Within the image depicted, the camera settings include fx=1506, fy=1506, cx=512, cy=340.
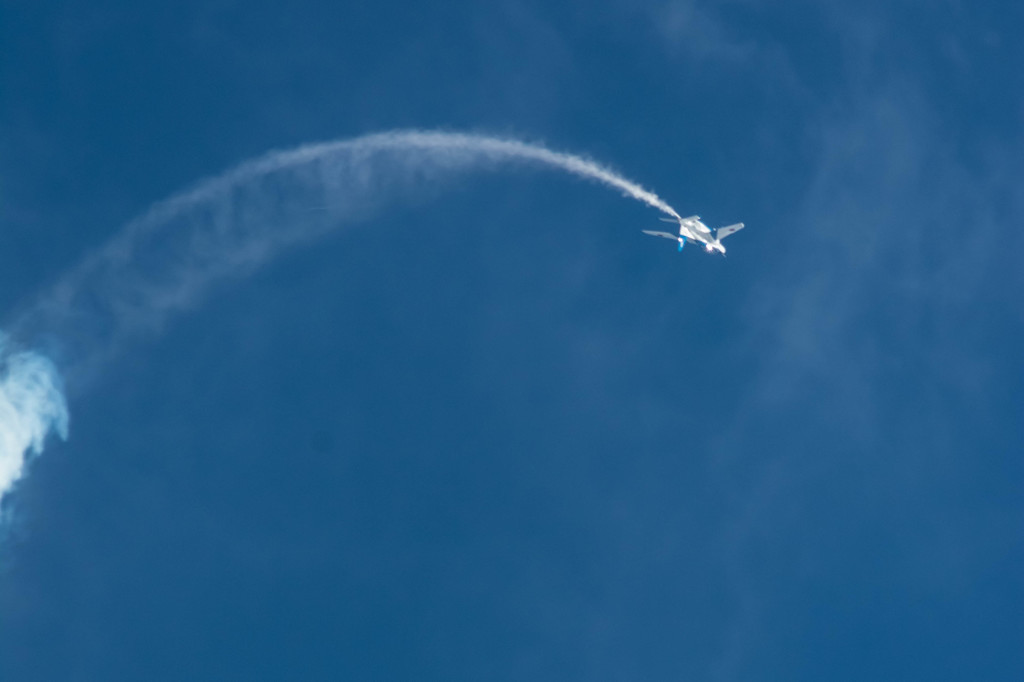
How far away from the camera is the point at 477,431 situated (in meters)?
153

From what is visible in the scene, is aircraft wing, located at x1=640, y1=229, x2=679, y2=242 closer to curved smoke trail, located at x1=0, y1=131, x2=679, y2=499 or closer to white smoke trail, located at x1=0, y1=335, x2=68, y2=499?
curved smoke trail, located at x1=0, y1=131, x2=679, y2=499

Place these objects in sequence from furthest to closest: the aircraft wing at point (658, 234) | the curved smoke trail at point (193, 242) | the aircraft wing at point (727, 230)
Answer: the aircraft wing at point (658, 234), the aircraft wing at point (727, 230), the curved smoke trail at point (193, 242)

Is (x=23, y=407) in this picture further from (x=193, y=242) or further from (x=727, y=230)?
(x=727, y=230)

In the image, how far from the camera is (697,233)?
508ft

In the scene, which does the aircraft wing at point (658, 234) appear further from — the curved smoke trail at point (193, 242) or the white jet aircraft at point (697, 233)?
the curved smoke trail at point (193, 242)

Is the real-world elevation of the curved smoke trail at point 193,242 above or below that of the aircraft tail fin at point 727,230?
below

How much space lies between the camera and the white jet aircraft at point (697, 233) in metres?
154

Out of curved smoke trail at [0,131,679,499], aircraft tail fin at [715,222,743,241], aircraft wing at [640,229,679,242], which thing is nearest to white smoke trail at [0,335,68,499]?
curved smoke trail at [0,131,679,499]

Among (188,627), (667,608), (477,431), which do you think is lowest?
(188,627)

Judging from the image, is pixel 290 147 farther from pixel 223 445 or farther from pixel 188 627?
pixel 188 627

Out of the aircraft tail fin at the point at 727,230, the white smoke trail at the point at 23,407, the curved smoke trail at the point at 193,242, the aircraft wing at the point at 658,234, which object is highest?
the aircraft tail fin at the point at 727,230

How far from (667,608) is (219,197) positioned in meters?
60.2

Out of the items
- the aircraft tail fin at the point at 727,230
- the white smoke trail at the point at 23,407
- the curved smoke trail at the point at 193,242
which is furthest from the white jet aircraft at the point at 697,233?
the white smoke trail at the point at 23,407

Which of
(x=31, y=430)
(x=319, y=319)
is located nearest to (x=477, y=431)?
(x=319, y=319)
